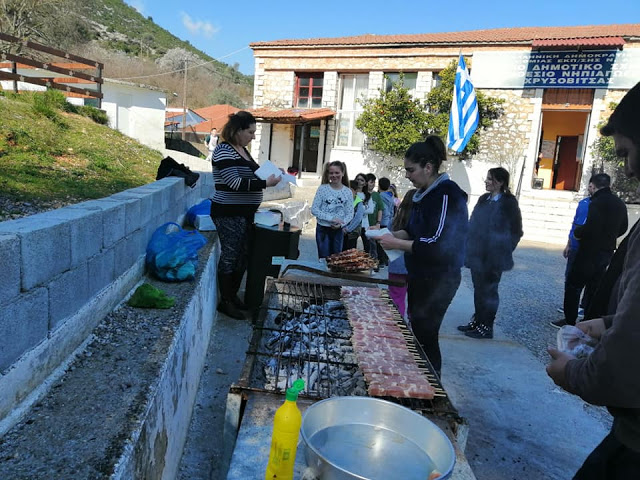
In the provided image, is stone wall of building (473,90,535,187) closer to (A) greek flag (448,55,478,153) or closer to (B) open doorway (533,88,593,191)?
(B) open doorway (533,88,593,191)

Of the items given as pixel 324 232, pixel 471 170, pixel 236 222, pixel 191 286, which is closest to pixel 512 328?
pixel 324 232

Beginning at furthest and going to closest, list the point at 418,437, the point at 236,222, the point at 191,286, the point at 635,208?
the point at 635,208, the point at 236,222, the point at 191,286, the point at 418,437

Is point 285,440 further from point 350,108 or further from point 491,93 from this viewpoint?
point 350,108

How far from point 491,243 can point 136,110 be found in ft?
50.2

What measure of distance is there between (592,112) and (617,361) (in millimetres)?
19589

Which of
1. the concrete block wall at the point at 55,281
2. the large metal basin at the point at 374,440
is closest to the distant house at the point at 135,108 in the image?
the concrete block wall at the point at 55,281

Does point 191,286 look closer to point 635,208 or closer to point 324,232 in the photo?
point 324,232

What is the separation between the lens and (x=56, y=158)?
752 cm

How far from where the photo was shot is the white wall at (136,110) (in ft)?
54.0

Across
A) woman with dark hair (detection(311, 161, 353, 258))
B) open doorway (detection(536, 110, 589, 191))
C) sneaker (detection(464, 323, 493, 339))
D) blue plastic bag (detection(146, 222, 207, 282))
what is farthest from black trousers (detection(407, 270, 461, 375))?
open doorway (detection(536, 110, 589, 191))

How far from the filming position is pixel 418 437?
1.87 m

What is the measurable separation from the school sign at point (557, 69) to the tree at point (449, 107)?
0.86 meters

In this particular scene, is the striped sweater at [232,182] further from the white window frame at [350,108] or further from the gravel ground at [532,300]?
the white window frame at [350,108]

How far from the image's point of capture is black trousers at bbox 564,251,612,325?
18.3 feet
